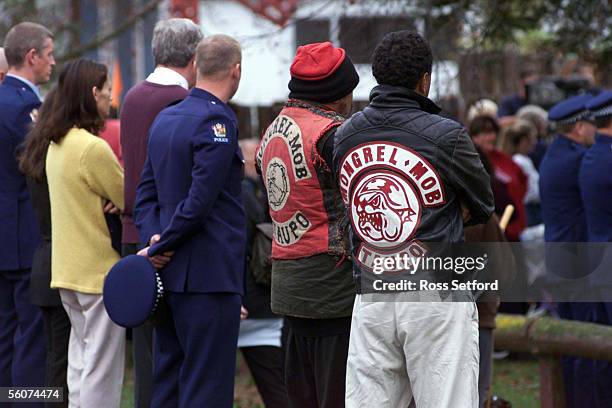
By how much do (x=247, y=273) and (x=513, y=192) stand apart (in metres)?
4.65

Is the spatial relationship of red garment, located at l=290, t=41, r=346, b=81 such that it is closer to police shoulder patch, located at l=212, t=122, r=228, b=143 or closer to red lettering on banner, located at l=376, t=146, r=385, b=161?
police shoulder patch, located at l=212, t=122, r=228, b=143

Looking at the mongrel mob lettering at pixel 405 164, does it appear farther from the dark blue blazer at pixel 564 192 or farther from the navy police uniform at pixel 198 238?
the dark blue blazer at pixel 564 192

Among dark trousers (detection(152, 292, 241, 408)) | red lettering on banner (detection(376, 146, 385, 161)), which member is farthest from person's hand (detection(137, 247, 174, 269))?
red lettering on banner (detection(376, 146, 385, 161))

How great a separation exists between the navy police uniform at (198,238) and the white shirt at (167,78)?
2.14 feet

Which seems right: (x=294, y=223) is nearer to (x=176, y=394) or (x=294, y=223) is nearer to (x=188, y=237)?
(x=188, y=237)

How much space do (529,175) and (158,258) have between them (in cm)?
665

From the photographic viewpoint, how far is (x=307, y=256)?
5469 millimetres

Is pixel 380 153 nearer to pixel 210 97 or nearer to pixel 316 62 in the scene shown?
pixel 316 62

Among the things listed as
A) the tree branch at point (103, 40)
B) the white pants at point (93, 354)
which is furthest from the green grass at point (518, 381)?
the tree branch at point (103, 40)

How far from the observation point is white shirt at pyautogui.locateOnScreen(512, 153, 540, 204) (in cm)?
1180

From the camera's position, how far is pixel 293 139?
550 cm

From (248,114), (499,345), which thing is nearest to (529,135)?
(248,114)

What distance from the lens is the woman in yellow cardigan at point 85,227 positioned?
650 centimetres

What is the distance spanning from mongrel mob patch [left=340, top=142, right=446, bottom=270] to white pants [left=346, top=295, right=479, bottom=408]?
0.23 meters
